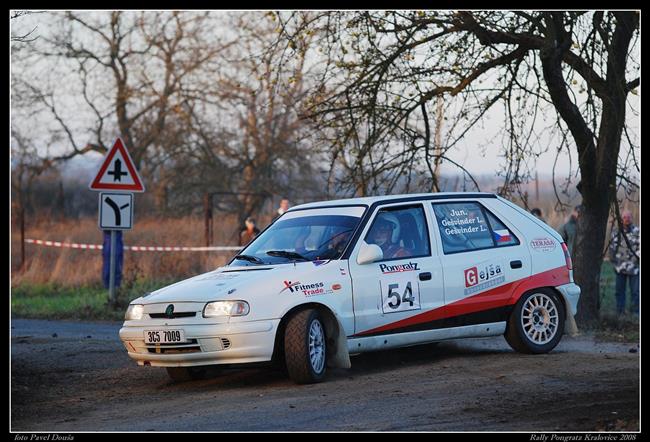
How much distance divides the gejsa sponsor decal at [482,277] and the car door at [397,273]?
0.36 m

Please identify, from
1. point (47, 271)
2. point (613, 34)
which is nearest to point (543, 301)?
point (613, 34)

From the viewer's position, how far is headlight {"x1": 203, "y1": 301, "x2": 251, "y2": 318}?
9617 mm

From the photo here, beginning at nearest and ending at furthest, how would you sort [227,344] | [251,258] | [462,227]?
[227,344]
[251,258]
[462,227]

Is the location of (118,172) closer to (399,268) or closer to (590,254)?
(590,254)

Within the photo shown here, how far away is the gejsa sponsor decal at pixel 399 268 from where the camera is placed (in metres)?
10.5

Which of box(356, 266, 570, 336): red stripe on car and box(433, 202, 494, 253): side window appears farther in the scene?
box(433, 202, 494, 253): side window

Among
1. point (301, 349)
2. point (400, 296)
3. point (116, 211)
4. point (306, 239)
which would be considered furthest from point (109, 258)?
point (301, 349)

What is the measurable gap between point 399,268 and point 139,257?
649 inches

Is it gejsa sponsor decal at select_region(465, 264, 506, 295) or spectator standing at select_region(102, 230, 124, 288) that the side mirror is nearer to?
gejsa sponsor decal at select_region(465, 264, 506, 295)

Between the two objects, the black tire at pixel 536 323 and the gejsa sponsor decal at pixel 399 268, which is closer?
the gejsa sponsor decal at pixel 399 268

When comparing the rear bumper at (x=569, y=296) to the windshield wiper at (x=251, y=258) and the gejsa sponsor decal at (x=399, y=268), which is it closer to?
the gejsa sponsor decal at (x=399, y=268)

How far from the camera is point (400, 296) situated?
10516 mm

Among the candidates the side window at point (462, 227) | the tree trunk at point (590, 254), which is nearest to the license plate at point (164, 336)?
the side window at point (462, 227)

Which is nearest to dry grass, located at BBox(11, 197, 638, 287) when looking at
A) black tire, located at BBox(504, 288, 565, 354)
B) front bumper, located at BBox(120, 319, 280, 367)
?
black tire, located at BBox(504, 288, 565, 354)
